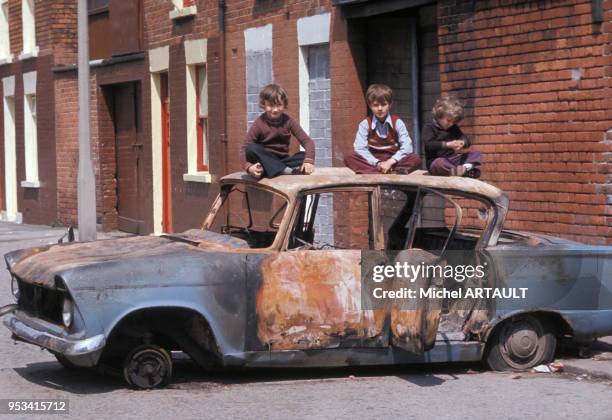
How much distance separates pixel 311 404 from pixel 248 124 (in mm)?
10286

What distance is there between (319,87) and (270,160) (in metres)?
7.32

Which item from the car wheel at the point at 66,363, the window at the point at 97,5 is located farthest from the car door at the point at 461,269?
the window at the point at 97,5

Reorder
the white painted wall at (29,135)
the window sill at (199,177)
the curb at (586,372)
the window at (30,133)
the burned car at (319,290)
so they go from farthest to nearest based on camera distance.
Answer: the window at (30,133), the white painted wall at (29,135), the window sill at (199,177), the curb at (586,372), the burned car at (319,290)

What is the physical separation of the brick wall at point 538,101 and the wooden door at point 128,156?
9.71 meters

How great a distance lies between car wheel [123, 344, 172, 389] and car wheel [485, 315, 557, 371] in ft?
7.55

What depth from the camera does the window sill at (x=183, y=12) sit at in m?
19.2

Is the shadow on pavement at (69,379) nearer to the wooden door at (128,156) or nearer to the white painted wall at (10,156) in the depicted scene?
the wooden door at (128,156)

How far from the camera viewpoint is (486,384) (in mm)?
8359

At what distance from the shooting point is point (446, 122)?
9742 millimetres

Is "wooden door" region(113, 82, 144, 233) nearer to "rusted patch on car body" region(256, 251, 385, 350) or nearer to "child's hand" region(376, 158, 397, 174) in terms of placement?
"child's hand" region(376, 158, 397, 174)

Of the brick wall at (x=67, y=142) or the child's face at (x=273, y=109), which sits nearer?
the child's face at (x=273, y=109)

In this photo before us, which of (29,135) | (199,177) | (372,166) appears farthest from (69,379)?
(29,135)

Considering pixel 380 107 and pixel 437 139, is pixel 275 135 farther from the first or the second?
pixel 437 139

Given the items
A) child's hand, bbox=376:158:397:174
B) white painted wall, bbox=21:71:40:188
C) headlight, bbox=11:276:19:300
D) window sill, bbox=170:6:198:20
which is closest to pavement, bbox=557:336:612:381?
child's hand, bbox=376:158:397:174
